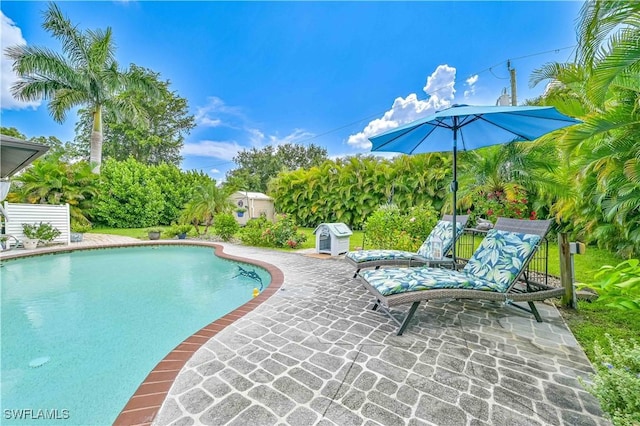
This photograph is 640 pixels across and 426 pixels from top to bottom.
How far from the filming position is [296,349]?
2684 millimetres

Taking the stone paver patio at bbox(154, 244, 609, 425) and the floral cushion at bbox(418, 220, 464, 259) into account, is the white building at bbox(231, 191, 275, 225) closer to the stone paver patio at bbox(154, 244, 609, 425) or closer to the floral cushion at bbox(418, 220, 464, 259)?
the floral cushion at bbox(418, 220, 464, 259)

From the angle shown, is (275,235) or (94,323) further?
(275,235)

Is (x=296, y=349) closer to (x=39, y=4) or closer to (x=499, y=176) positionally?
(x=499, y=176)

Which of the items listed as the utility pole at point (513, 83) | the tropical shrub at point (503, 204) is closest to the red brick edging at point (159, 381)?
the tropical shrub at point (503, 204)

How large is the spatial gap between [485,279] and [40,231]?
13.5 metres

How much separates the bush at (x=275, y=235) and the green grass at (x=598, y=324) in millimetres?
7231

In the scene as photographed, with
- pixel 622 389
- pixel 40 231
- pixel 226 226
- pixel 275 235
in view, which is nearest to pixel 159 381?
pixel 622 389

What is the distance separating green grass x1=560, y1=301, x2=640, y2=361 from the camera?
2895 millimetres

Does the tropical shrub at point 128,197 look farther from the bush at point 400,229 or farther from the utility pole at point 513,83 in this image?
the utility pole at point 513,83

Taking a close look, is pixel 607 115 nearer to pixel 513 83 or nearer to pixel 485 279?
pixel 485 279

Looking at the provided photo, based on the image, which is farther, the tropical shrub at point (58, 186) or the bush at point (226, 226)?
the tropical shrub at point (58, 186)

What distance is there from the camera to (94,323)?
3971 millimetres

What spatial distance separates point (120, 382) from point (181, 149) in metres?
30.4

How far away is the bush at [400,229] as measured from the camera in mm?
7273
